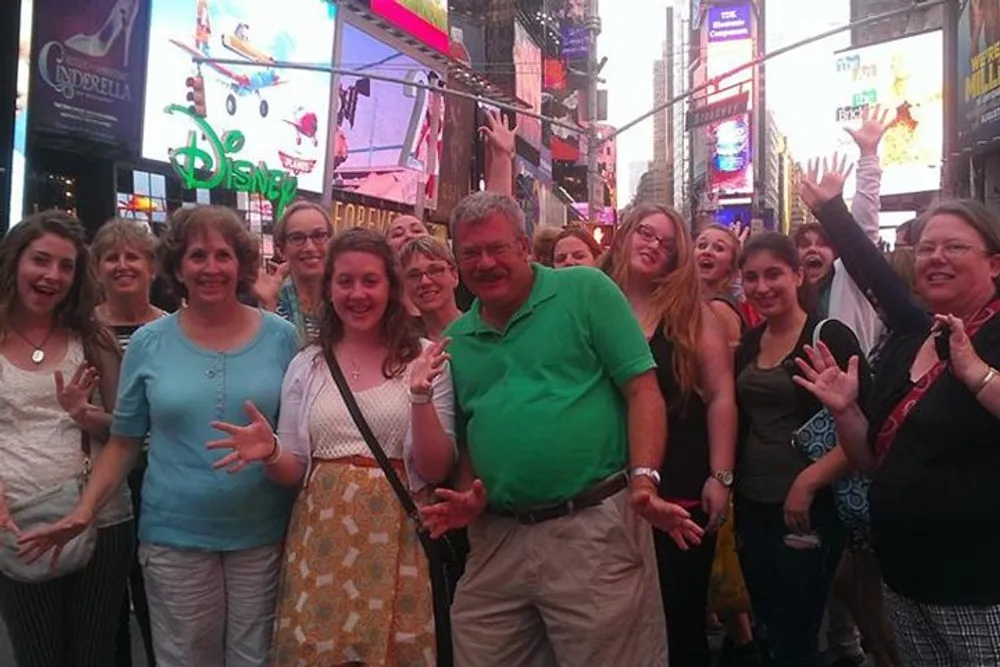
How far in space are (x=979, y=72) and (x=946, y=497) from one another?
1099 inches

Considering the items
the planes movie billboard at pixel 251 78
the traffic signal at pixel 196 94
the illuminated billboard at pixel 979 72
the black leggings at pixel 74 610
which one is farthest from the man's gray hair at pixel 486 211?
the illuminated billboard at pixel 979 72

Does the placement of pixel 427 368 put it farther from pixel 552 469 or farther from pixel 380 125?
pixel 380 125

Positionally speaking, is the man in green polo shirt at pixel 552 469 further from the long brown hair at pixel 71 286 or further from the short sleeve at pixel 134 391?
the long brown hair at pixel 71 286

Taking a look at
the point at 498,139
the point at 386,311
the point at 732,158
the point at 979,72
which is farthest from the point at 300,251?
the point at 732,158

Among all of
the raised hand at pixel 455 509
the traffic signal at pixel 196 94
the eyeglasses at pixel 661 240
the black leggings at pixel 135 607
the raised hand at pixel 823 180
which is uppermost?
the traffic signal at pixel 196 94

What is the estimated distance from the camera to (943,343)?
10.1ft

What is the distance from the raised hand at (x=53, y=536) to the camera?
357cm

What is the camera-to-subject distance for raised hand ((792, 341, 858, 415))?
11.6 ft

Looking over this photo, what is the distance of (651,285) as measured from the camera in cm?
435

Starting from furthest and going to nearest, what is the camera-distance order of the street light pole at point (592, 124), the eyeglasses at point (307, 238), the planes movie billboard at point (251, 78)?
the street light pole at point (592, 124)
the planes movie billboard at point (251, 78)
the eyeglasses at point (307, 238)

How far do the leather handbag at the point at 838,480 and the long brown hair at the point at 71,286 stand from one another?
9.80 ft

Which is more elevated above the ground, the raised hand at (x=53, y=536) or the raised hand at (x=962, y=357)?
the raised hand at (x=962, y=357)

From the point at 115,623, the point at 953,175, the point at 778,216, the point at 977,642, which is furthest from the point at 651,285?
the point at 778,216

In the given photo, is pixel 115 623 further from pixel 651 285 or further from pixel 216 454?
pixel 651 285
